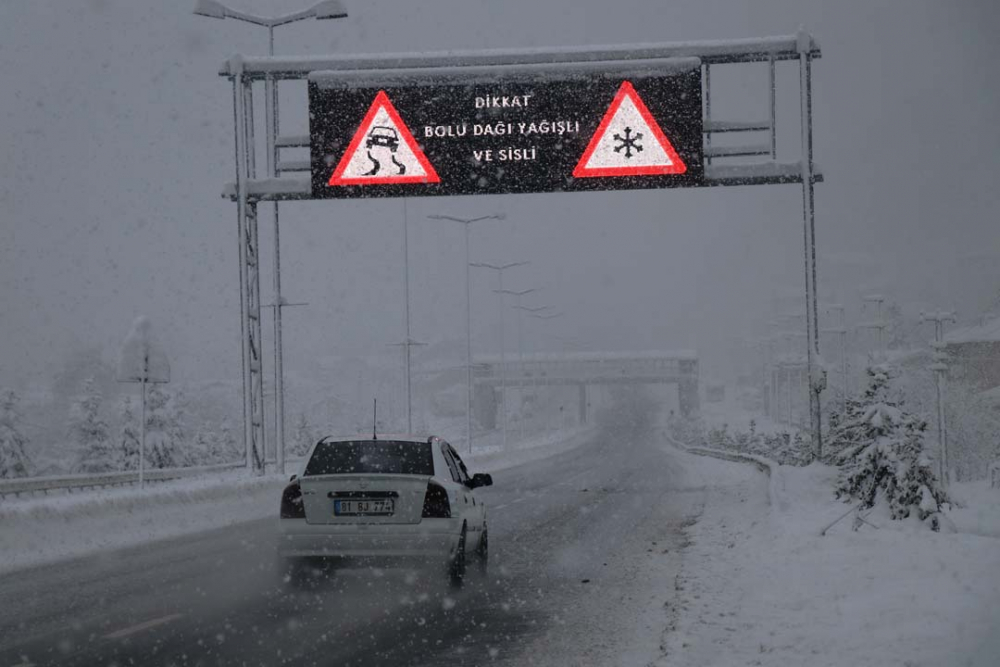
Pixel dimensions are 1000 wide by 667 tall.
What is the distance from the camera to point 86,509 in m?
17.6

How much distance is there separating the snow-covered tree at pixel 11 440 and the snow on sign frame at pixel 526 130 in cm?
5454

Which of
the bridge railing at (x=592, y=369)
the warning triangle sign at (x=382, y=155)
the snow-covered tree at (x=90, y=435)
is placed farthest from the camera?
the bridge railing at (x=592, y=369)

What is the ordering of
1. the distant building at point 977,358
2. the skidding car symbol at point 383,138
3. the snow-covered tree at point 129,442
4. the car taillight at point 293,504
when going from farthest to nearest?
1. the distant building at point 977,358
2. the snow-covered tree at point 129,442
3. the skidding car symbol at point 383,138
4. the car taillight at point 293,504

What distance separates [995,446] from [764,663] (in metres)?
77.8

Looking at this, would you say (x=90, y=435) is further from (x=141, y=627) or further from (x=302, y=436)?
(x=141, y=627)

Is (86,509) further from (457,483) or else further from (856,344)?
(856,344)

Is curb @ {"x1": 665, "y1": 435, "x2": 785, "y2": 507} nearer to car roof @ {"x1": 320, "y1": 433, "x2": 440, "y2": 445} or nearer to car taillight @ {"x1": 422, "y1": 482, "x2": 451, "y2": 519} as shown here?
car roof @ {"x1": 320, "y1": 433, "x2": 440, "y2": 445}

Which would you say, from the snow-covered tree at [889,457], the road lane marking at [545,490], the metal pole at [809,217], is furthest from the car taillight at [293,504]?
the metal pole at [809,217]

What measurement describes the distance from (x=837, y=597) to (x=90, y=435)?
7117cm

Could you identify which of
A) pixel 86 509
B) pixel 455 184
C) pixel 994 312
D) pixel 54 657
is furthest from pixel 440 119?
pixel 994 312

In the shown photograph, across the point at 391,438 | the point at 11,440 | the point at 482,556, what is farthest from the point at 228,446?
the point at 391,438

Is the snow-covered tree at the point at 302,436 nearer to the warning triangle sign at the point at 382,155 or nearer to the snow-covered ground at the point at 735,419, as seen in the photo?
the snow-covered ground at the point at 735,419

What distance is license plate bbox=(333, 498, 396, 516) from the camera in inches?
448

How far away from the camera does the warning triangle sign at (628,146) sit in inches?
863
